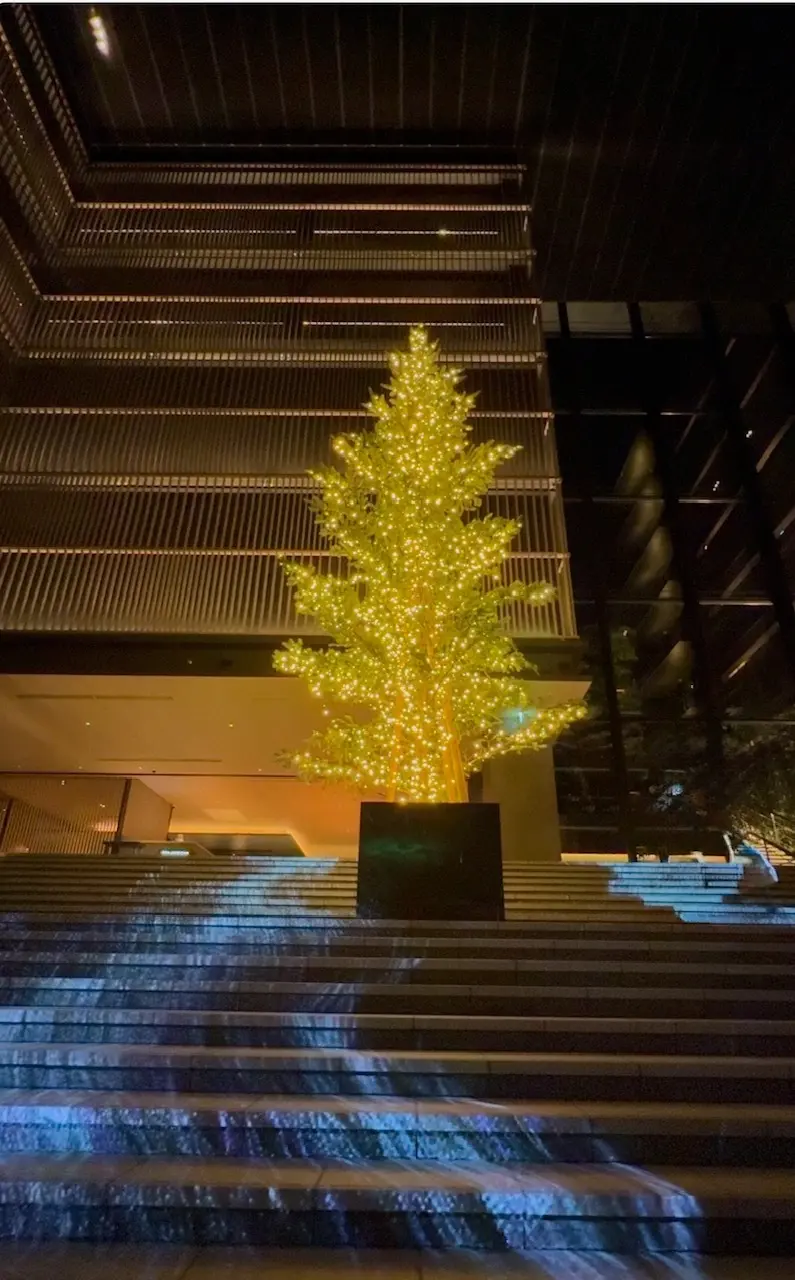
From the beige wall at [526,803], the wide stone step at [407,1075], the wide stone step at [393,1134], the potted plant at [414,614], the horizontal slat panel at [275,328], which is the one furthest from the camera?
the horizontal slat panel at [275,328]

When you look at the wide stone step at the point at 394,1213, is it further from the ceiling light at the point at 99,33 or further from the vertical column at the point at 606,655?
the ceiling light at the point at 99,33

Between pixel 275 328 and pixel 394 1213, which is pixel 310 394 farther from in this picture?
pixel 394 1213

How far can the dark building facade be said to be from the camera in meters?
10.8

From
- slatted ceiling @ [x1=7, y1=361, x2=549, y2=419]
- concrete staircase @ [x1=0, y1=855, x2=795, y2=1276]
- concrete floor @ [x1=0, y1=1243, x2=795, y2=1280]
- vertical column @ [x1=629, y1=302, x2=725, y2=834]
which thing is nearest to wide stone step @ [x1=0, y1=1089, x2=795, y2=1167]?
concrete staircase @ [x1=0, y1=855, x2=795, y2=1276]

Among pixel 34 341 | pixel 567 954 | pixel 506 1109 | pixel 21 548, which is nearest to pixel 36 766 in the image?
pixel 21 548

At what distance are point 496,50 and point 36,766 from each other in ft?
50.7

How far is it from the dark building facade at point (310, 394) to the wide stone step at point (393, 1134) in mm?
7216

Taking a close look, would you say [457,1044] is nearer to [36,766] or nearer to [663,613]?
[663,613]

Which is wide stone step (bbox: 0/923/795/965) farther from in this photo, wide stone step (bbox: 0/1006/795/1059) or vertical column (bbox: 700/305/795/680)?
vertical column (bbox: 700/305/795/680)

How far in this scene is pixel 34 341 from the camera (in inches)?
485

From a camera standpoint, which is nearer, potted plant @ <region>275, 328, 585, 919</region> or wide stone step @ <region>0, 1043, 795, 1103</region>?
wide stone step @ <region>0, 1043, 795, 1103</region>

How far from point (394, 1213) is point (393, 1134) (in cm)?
41

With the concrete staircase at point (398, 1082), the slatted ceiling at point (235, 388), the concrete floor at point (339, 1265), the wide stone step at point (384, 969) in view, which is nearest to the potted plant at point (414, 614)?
the wide stone step at point (384, 969)

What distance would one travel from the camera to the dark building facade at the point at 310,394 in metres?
10.8
